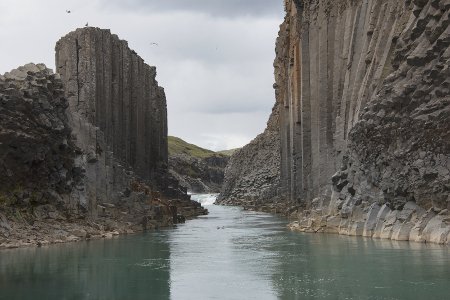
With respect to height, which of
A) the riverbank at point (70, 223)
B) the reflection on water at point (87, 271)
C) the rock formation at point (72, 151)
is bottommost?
the reflection on water at point (87, 271)

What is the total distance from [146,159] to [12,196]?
40.0 metres

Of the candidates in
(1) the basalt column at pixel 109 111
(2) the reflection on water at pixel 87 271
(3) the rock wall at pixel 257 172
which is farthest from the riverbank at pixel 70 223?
(3) the rock wall at pixel 257 172

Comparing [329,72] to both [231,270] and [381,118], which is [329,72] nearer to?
[381,118]

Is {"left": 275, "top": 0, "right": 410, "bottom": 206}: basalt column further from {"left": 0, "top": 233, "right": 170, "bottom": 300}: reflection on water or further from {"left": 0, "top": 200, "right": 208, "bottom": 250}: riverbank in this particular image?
{"left": 0, "top": 233, "right": 170, "bottom": 300}: reflection on water

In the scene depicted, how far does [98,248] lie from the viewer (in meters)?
38.3

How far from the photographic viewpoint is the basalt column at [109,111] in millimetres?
50844

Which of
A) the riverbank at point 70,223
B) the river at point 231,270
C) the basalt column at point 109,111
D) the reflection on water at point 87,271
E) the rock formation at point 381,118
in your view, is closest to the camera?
the river at point 231,270

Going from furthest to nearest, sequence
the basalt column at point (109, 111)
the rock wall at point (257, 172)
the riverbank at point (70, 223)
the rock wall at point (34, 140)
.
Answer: the rock wall at point (257, 172)
the basalt column at point (109, 111)
the rock wall at point (34, 140)
the riverbank at point (70, 223)

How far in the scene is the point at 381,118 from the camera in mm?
40125

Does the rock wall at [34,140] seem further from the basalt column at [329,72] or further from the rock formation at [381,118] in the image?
the basalt column at [329,72]

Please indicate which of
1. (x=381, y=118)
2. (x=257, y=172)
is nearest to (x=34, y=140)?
(x=381, y=118)

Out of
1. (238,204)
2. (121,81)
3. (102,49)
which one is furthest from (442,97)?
(238,204)

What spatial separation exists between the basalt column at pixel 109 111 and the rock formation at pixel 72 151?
4.3 inches

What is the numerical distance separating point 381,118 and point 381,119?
0.07 meters
